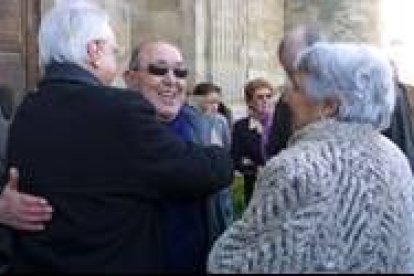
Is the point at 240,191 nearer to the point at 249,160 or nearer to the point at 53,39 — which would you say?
the point at 249,160

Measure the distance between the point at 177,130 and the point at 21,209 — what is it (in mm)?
727

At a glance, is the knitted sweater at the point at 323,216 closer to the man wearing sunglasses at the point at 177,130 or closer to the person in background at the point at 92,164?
the person in background at the point at 92,164

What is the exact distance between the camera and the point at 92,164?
3.46 metres

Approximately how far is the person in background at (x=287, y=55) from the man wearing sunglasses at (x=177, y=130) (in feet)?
1.98

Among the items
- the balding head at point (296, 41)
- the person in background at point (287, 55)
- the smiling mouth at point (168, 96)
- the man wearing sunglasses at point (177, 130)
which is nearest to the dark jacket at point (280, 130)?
the person in background at point (287, 55)

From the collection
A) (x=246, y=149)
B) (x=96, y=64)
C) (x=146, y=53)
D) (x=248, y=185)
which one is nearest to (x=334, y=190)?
(x=96, y=64)

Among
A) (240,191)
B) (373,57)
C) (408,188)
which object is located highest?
(373,57)

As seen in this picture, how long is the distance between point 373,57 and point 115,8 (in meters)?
7.74

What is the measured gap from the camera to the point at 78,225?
11.3 ft

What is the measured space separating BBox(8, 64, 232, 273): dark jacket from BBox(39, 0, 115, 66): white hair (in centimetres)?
5

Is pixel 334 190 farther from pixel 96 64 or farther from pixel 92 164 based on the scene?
pixel 96 64

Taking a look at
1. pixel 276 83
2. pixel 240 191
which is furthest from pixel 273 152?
pixel 276 83

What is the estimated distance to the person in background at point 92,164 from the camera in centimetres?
344

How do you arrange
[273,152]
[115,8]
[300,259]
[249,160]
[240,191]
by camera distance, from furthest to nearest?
[115,8] → [249,160] → [240,191] → [273,152] → [300,259]
